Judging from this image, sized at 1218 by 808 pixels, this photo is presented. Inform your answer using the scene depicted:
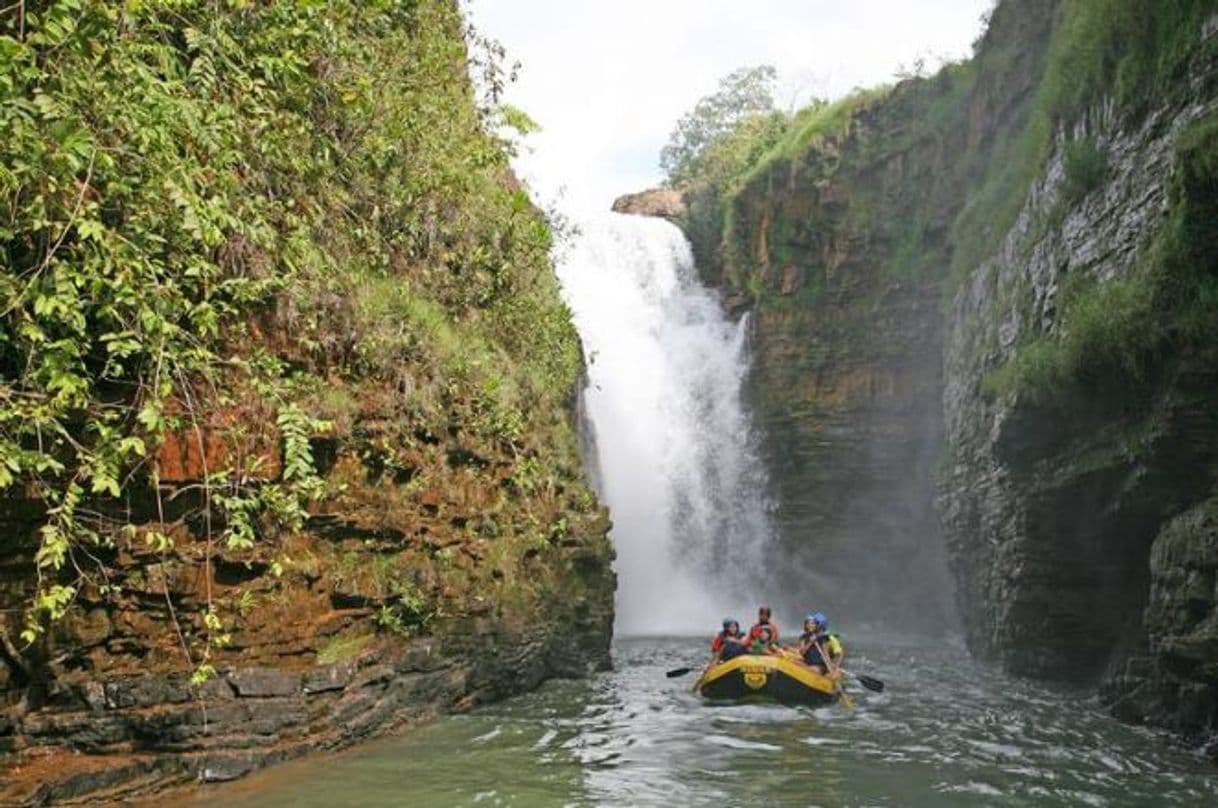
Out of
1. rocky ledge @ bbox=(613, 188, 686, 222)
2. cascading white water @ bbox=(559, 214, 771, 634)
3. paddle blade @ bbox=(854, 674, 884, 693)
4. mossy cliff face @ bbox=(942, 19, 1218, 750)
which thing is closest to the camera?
mossy cliff face @ bbox=(942, 19, 1218, 750)

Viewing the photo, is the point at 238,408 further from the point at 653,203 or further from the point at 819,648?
the point at 653,203

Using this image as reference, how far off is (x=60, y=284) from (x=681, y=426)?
20.3m

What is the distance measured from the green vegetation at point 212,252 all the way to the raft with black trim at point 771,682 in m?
3.84

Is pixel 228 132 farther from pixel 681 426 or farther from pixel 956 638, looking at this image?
pixel 681 426

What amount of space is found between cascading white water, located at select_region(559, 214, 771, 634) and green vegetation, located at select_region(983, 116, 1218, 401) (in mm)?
12423

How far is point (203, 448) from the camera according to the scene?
716 centimetres

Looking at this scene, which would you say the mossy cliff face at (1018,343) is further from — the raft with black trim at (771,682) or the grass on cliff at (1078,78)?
the raft with black trim at (771,682)

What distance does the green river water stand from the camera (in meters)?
7.20

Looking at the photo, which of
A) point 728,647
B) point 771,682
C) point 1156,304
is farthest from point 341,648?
point 1156,304

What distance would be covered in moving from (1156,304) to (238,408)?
836cm

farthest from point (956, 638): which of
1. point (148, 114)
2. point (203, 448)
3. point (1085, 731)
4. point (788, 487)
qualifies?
point (148, 114)

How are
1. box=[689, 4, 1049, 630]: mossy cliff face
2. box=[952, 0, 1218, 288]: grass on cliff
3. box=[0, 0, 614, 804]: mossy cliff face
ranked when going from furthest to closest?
box=[689, 4, 1049, 630]: mossy cliff face → box=[952, 0, 1218, 288]: grass on cliff → box=[0, 0, 614, 804]: mossy cliff face

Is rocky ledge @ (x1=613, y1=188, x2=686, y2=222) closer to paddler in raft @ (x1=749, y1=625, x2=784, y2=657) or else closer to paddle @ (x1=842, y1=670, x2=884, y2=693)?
paddler in raft @ (x1=749, y1=625, x2=784, y2=657)

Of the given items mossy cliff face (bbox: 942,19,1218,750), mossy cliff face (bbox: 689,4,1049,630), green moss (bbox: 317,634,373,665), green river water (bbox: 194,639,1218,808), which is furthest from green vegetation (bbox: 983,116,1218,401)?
mossy cliff face (bbox: 689,4,1049,630)
